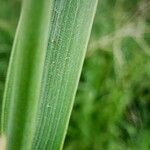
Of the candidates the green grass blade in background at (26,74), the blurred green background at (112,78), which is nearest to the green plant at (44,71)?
the green grass blade in background at (26,74)

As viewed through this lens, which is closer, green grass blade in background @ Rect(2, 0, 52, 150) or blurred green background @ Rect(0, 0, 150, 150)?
green grass blade in background @ Rect(2, 0, 52, 150)

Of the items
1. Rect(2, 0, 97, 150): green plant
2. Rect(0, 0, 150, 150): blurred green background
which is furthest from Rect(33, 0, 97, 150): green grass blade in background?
Answer: Rect(0, 0, 150, 150): blurred green background

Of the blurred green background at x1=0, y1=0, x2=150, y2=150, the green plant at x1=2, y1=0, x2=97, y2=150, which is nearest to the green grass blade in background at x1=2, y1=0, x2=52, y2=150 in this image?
the green plant at x1=2, y1=0, x2=97, y2=150

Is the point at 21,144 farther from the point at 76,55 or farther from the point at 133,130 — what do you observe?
the point at 133,130

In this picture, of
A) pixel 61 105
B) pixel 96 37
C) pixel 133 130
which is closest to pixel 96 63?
pixel 96 37

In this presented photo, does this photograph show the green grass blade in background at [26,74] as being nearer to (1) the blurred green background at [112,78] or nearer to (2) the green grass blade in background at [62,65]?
(2) the green grass blade in background at [62,65]

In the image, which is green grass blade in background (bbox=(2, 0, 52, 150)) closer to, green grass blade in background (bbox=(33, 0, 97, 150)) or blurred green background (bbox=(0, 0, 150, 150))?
green grass blade in background (bbox=(33, 0, 97, 150))
